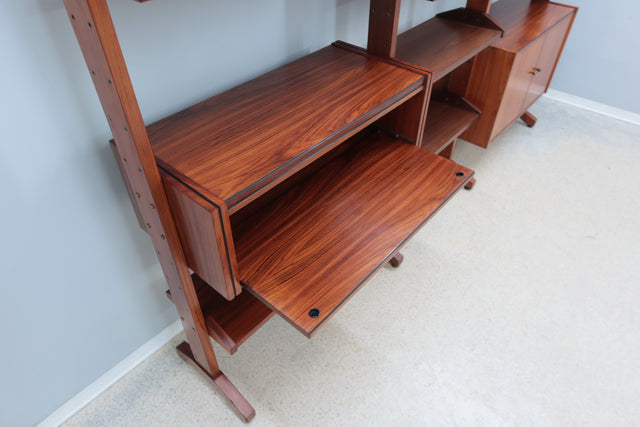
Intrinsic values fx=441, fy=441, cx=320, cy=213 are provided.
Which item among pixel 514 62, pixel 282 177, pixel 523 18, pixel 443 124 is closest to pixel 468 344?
pixel 443 124

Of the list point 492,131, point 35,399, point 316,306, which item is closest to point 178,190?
point 316,306

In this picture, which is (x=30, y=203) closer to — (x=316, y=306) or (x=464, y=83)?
(x=316, y=306)

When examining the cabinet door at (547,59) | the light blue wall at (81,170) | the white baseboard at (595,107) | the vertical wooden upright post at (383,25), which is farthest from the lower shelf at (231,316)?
the white baseboard at (595,107)

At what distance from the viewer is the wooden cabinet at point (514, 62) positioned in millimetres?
1914

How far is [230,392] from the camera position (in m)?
1.44

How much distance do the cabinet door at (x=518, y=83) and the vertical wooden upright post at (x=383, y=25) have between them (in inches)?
30.8

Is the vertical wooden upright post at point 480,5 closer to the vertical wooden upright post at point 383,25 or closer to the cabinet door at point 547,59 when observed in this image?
the cabinet door at point 547,59

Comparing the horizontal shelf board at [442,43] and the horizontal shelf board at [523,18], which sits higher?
the horizontal shelf board at [442,43]

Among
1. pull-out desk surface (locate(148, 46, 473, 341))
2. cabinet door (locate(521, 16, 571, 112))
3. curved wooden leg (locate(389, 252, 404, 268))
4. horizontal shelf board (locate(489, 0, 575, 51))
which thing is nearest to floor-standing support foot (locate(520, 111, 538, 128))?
cabinet door (locate(521, 16, 571, 112))

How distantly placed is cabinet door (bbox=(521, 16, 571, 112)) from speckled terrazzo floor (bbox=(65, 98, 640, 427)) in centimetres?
56

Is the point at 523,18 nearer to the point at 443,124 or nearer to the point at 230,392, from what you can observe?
the point at 443,124

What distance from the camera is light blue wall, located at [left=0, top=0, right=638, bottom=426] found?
3.05 ft

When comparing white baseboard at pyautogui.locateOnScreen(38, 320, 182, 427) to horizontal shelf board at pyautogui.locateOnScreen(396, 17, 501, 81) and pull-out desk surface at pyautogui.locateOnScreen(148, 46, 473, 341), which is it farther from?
horizontal shelf board at pyautogui.locateOnScreen(396, 17, 501, 81)

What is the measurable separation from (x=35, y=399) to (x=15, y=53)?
100 cm
